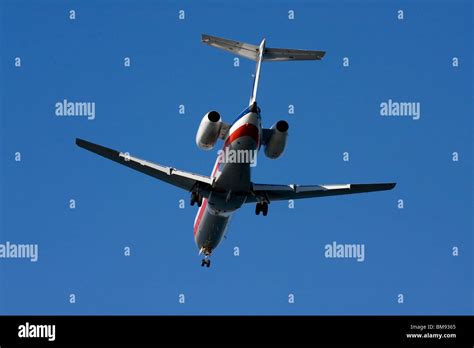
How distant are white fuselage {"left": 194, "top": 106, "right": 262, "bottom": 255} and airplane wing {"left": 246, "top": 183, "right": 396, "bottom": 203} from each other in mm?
1179

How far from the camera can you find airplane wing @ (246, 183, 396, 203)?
4084cm

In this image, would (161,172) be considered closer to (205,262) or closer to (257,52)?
(257,52)

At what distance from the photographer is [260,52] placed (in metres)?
39.7

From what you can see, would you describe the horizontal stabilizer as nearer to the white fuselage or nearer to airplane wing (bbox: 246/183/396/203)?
the white fuselage

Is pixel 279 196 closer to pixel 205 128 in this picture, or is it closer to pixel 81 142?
pixel 205 128

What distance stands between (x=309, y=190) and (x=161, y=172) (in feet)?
21.9

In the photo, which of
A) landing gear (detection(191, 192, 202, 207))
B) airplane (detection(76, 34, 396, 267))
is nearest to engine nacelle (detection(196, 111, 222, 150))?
airplane (detection(76, 34, 396, 267))

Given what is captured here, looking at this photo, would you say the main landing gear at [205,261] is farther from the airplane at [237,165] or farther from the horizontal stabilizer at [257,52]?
the horizontal stabilizer at [257,52]

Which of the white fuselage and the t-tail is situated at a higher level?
the t-tail

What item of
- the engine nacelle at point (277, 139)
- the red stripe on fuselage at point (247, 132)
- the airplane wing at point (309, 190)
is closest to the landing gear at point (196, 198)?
the airplane wing at point (309, 190)

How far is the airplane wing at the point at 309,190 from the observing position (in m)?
40.8

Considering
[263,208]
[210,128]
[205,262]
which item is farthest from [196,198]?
[205,262]
